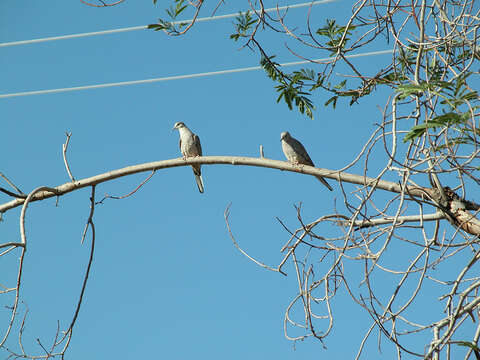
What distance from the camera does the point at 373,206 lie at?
3.18 meters

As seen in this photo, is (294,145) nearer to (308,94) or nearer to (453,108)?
(308,94)

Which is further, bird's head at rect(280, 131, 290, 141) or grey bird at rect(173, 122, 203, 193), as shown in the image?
grey bird at rect(173, 122, 203, 193)

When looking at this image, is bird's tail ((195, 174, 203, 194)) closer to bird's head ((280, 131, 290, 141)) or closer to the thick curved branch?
bird's head ((280, 131, 290, 141))

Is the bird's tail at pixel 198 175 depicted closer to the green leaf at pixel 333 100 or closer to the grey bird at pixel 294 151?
the grey bird at pixel 294 151

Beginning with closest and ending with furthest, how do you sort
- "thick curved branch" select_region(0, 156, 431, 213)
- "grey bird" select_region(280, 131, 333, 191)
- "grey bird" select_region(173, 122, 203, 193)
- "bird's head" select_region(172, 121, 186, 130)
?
"thick curved branch" select_region(0, 156, 431, 213) → "grey bird" select_region(280, 131, 333, 191) → "grey bird" select_region(173, 122, 203, 193) → "bird's head" select_region(172, 121, 186, 130)

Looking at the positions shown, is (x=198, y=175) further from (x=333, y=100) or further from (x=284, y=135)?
(x=333, y=100)

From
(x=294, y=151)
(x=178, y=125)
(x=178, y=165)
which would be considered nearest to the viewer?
(x=178, y=165)

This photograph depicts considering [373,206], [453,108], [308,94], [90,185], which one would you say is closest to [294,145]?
[308,94]

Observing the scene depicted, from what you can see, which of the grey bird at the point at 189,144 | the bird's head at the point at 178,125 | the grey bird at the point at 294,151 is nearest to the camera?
the grey bird at the point at 294,151

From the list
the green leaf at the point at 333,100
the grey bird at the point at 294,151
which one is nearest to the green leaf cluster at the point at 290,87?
the green leaf at the point at 333,100

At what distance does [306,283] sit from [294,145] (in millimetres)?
4091

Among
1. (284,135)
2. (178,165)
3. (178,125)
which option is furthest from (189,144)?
(178,165)

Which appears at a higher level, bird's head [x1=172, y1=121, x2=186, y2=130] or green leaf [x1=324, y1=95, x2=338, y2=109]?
bird's head [x1=172, y1=121, x2=186, y2=130]

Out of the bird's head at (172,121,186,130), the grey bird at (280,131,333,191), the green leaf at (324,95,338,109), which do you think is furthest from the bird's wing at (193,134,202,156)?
the green leaf at (324,95,338,109)
